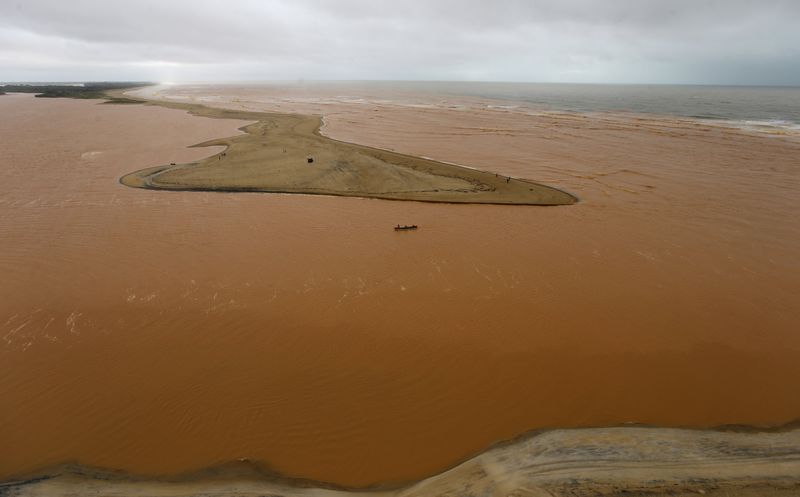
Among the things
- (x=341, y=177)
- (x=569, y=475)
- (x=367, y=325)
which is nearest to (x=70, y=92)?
(x=341, y=177)

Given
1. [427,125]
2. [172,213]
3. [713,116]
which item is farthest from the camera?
[713,116]

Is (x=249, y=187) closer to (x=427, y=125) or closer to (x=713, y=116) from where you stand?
(x=427, y=125)

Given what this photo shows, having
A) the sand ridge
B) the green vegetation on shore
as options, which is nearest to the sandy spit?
the sand ridge

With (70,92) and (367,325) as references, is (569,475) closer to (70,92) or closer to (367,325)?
(367,325)

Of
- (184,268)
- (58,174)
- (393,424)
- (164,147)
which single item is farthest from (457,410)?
(164,147)

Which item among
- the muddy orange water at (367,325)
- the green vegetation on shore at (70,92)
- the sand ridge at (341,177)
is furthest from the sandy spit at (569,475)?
the green vegetation on shore at (70,92)

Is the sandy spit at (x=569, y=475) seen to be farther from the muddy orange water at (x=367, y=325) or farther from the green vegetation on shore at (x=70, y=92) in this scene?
the green vegetation on shore at (x=70, y=92)
